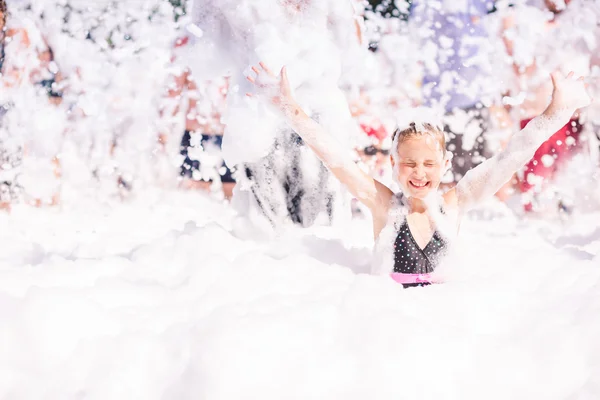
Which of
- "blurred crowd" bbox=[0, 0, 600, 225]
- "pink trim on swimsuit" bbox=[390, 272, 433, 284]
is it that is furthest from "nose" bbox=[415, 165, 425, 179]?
"blurred crowd" bbox=[0, 0, 600, 225]

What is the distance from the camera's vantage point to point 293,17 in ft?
8.73

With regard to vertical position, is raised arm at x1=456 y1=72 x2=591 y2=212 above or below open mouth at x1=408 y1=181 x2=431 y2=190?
above

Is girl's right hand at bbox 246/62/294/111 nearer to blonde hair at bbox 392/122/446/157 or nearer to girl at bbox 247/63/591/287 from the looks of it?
girl at bbox 247/63/591/287

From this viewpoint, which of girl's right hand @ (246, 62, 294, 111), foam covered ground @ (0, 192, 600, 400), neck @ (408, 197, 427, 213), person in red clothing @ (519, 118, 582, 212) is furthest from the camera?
person in red clothing @ (519, 118, 582, 212)

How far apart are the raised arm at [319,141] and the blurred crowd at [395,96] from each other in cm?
207

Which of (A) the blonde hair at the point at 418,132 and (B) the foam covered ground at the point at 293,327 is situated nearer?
(B) the foam covered ground at the point at 293,327

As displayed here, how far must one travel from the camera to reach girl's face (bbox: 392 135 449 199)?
187cm

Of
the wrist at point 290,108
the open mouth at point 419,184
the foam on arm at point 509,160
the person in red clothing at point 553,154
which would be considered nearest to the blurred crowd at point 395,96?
the person in red clothing at point 553,154

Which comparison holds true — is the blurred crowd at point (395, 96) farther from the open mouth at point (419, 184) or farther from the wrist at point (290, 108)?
the wrist at point (290, 108)

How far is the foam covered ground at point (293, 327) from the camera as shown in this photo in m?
1.32

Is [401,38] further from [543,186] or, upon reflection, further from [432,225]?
[432,225]

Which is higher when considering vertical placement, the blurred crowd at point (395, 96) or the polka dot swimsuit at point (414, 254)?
the blurred crowd at point (395, 96)

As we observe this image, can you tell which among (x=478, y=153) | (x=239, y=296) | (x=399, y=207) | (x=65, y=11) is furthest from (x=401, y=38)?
(x=239, y=296)

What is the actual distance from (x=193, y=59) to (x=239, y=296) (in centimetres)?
151
